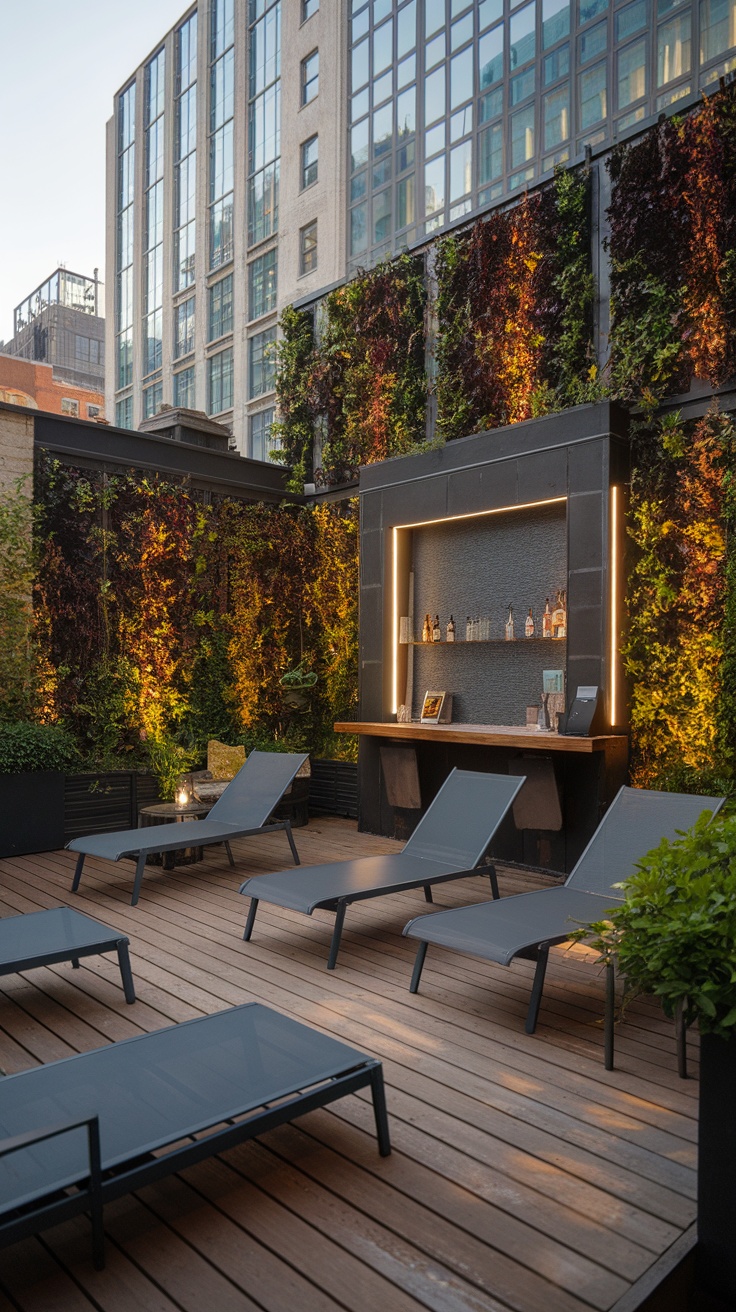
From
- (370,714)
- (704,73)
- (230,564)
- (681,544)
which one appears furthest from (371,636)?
(704,73)

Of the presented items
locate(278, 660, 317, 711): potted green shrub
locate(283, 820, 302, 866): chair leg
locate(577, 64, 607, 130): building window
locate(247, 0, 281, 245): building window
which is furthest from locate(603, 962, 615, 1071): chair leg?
locate(247, 0, 281, 245): building window

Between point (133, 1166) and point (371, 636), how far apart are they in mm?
6094

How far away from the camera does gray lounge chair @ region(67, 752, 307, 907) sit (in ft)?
18.3

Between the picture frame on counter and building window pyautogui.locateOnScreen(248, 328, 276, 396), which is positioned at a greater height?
building window pyautogui.locateOnScreen(248, 328, 276, 396)

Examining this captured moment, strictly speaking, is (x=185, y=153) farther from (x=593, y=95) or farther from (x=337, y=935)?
(x=337, y=935)

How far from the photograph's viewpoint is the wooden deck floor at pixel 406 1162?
6.77 feet

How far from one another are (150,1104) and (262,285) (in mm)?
23829

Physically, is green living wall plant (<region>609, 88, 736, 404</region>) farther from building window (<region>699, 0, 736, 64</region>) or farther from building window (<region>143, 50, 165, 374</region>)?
building window (<region>143, 50, 165, 374</region>)

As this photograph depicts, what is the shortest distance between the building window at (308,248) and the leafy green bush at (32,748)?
1728cm

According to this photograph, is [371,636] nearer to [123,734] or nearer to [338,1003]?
[123,734]

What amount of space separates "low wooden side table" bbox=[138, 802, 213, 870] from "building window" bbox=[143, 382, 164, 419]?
2431cm

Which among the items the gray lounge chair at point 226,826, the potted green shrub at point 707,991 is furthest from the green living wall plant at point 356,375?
the potted green shrub at point 707,991

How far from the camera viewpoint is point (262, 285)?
23.4m

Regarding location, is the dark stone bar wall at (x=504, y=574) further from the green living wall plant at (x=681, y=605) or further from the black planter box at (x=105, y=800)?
the black planter box at (x=105, y=800)
